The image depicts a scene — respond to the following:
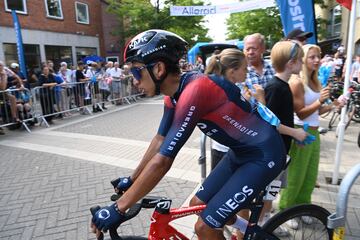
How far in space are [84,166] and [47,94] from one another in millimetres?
4948

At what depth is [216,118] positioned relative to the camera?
5.94 feet

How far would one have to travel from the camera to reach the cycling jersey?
1.69 meters

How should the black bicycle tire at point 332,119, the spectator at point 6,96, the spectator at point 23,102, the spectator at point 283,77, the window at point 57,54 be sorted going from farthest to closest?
the window at point 57,54
the spectator at point 23,102
the spectator at point 6,96
the black bicycle tire at point 332,119
the spectator at point 283,77

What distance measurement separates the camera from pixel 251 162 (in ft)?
6.59

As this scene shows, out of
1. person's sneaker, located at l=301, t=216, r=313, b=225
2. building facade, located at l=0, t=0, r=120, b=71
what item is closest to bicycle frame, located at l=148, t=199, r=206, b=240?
person's sneaker, located at l=301, t=216, r=313, b=225

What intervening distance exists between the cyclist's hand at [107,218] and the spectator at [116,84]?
39.7 feet

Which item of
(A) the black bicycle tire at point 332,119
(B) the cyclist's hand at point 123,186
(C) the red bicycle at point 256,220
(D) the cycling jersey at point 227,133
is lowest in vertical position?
(A) the black bicycle tire at point 332,119

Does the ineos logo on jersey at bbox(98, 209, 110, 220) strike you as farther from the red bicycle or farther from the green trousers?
the green trousers

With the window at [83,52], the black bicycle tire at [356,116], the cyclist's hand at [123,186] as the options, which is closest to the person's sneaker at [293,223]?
the cyclist's hand at [123,186]

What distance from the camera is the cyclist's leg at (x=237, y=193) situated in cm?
192

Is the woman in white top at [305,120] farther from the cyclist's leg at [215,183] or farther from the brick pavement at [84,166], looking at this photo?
the cyclist's leg at [215,183]

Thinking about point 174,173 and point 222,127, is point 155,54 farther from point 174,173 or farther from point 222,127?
point 174,173

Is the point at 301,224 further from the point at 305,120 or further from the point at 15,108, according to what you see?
the point at 15,108

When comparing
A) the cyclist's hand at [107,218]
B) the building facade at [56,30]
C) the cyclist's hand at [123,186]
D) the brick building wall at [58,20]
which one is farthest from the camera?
the brick building wall at [58,20]
